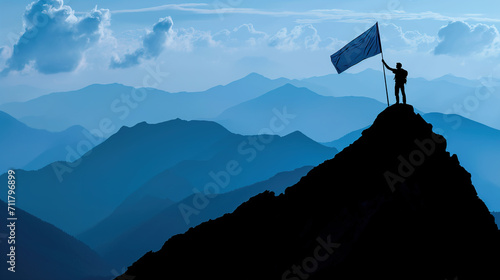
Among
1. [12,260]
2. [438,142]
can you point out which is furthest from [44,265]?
[438,142]

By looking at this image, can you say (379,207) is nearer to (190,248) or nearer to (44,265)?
(190,248)

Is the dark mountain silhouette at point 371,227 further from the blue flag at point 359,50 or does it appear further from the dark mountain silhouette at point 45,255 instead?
the dark mountain silhouette at point 45,255

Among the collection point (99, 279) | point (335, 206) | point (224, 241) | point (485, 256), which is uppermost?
point (99, 279)

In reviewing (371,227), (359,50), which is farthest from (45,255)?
(371,227)

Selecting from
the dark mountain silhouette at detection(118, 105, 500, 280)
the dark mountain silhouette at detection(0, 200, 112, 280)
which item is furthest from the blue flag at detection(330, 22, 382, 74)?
the dark mountain silhouette at detection(0, 200, 112, 280)

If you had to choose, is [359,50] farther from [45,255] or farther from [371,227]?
[45,255]
